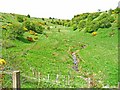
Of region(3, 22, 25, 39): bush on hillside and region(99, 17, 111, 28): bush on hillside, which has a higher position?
region(99, 17, 111, 28): bush on hillside

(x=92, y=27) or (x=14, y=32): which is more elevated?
(x=92, y=27)

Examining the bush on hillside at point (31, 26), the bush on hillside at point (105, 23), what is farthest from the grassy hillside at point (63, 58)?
the bush on hillside at point (105, 23)

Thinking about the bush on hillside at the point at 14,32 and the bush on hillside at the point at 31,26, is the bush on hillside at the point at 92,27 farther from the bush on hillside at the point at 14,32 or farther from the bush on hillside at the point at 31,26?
the bush on hillside at the point at 14,32

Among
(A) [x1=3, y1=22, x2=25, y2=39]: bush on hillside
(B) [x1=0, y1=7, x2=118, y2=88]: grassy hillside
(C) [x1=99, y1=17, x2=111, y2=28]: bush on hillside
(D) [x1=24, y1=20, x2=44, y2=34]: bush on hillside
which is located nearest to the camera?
(B) [x1=0, y1=7, x2=118, y2=88]: grassy hillside

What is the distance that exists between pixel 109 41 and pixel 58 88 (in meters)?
26.5

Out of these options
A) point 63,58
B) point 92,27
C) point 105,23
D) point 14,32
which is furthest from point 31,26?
point 63,58

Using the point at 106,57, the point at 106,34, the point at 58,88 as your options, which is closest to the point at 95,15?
the point at 106,34

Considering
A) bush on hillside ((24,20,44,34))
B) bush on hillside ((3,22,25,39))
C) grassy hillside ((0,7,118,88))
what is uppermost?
bush on hillside ((24,20,44,34))

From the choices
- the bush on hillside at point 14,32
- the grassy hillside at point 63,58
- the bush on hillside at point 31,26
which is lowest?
the grassy hillside at point 63,58

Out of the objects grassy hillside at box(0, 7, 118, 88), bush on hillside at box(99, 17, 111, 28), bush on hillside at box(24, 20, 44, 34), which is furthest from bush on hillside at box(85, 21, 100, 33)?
bush on hillside at box(24, 20, 44, 34)

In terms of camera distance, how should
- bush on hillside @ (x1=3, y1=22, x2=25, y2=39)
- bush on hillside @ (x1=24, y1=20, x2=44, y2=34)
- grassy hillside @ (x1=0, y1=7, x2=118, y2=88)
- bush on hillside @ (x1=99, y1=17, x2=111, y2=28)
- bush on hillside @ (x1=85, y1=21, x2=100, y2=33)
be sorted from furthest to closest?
bush on hillside @ (x1=85, y1=21, x2=100, y2=33) → bush on hillside @ (x1=99, y1=17, x2=111, y2=28) → bush on hillside @ (x1=24, y1=20, x2=44, y2=34) → bush on hillside @ (x1=3, y1=22, x2=25, y2=39) → grassy hillside @ (x1=0, y1=7, x2=118, y2=88)

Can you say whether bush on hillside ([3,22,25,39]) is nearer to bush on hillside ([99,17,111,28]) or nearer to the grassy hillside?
the grassy hillside

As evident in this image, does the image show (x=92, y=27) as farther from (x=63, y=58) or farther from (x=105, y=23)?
(x=63, y=58)

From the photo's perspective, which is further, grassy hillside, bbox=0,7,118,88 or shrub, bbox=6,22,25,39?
shrub, bbox=6,22,25,39
